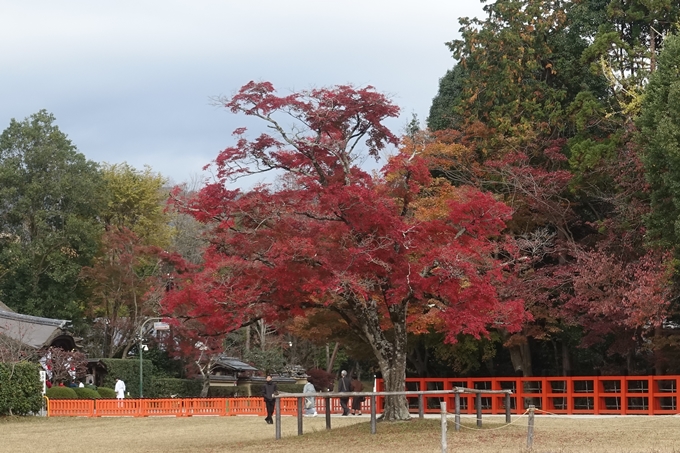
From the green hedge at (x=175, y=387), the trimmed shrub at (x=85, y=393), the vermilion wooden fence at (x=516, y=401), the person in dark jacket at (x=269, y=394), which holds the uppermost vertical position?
the person in dark jacket at (x=269, y=394)

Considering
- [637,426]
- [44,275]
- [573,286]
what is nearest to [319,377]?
[44,275]

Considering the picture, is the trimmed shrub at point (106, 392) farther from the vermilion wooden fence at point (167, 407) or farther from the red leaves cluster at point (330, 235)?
the red leaves cluster at point (330, 235)

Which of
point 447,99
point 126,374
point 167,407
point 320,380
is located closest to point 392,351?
point 167,407

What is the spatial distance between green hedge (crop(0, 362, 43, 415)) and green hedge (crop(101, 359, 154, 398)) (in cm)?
1691

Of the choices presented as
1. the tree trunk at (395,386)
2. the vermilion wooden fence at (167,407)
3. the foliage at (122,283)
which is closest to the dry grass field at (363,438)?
the tree trunk at (395,386)

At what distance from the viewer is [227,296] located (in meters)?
20.5

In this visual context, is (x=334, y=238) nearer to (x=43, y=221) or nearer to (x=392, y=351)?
(x=392, y=351)

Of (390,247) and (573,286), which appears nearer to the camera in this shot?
(390,247)

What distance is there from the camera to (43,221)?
52.5 m

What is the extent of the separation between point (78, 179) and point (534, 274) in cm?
2949

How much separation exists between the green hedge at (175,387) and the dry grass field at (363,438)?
2393 cm

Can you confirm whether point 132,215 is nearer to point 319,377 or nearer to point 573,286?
point 319,377

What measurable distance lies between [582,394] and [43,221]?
32.6 metres

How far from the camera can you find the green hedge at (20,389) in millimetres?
31828
